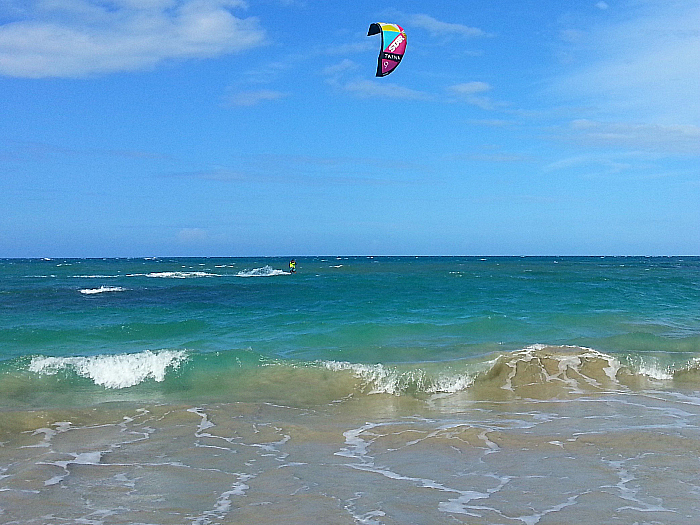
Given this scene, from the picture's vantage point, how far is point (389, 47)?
41.5 ft

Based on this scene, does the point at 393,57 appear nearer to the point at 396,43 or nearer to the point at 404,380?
the point at 396,43

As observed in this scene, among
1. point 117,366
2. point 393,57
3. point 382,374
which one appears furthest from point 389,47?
point 117,366

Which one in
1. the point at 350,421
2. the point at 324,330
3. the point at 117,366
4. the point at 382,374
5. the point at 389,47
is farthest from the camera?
the point at 324,330

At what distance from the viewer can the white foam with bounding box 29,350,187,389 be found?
13398 millimetres

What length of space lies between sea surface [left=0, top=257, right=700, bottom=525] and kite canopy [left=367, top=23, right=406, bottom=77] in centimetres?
630

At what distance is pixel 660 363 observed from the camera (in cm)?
1394

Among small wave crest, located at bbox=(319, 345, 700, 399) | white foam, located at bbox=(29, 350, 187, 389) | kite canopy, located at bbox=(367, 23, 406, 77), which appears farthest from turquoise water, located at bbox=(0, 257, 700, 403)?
kite canopy, located at bbox=(367, 23, 406, 77)

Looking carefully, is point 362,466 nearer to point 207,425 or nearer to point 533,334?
point 207,425

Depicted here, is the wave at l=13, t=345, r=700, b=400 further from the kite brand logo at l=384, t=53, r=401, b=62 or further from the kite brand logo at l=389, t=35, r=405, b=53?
the kite brand logo at l=389, t=35, r=405, b=53

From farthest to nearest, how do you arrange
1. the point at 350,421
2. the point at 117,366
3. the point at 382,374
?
1. the point at 117,366
2. the point at 382,374
3. the point at 350,421

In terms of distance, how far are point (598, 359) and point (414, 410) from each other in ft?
17.5

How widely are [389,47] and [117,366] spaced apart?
912cm

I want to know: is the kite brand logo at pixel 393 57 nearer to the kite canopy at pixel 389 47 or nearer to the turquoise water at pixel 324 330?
the kite canopy at pixel 389 47

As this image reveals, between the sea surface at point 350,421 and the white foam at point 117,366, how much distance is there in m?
0.05
